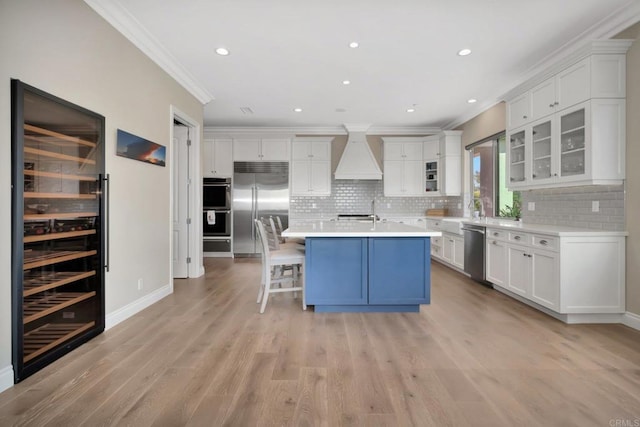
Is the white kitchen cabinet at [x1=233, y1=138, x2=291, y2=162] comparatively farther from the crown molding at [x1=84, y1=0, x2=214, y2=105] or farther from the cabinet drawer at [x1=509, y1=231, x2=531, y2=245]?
the cabinet drawer at [x1=509, y1=231, x2=531, y2=245]

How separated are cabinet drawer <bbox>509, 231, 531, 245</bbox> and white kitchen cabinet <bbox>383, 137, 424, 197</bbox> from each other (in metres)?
3.32

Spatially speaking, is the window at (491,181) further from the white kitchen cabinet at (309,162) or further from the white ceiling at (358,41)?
the white kitchen cabinet at (309,162)

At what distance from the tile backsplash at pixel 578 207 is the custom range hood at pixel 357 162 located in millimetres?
2995

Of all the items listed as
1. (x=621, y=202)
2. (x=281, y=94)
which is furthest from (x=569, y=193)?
(x=281, y=94)

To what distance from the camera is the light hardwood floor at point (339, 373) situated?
5.61ft

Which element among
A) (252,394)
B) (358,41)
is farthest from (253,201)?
(252,394)

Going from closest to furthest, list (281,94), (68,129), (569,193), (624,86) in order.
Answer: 1. (68,129)
2. (624,86)
3. (569,193)
4. (281,94)

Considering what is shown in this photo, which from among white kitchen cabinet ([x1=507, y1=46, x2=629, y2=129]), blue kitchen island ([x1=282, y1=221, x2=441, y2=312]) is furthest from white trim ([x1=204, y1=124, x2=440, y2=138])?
blue kitchen island ([x1=282, y1=221, x2=441, y2=312])

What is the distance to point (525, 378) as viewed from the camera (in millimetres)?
2072

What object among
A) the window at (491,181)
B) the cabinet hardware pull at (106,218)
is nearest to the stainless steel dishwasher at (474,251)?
the window at (491,181)

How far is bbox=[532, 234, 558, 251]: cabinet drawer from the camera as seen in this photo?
308 cm

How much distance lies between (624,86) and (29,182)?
15.9 ft

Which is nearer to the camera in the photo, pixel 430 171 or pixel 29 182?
pixel 29 182

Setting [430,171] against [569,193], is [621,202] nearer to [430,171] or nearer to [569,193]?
[569,193]
